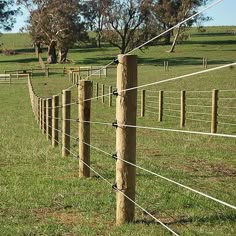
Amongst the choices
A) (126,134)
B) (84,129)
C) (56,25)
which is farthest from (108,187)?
(56,25)

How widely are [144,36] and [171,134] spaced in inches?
2495

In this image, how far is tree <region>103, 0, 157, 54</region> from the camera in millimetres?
76125

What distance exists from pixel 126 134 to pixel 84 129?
283cm

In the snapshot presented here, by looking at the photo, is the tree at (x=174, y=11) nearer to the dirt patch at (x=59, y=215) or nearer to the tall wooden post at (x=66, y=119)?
the tall wooden post at (x=66, y=119)

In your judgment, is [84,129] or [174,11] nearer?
[84,129]

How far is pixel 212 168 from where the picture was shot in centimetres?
916

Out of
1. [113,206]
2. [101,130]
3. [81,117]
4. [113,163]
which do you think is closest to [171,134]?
[101,130]

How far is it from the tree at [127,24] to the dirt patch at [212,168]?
66.7 meters

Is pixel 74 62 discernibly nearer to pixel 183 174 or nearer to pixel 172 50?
pixel 172 50

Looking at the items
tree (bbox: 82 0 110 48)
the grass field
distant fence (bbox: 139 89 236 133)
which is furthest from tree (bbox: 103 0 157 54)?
the grass field

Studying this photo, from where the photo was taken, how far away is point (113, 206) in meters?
6.28

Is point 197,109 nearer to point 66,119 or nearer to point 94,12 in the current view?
point 66,119

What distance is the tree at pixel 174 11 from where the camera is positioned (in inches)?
3211

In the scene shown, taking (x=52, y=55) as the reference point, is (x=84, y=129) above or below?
above
